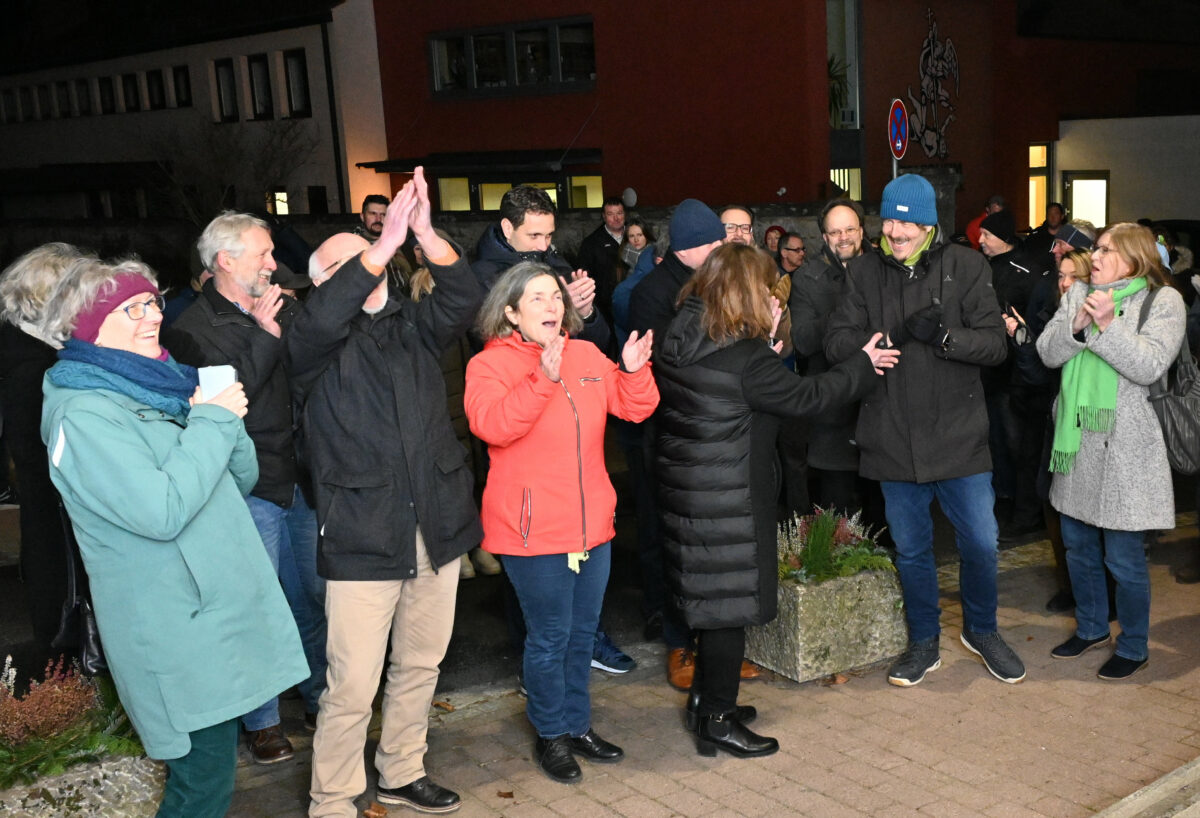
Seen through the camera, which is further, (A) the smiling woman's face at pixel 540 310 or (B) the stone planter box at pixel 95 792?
(A) the smiling woman's face at pixel 540 310

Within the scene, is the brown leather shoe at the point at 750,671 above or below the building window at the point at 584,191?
below

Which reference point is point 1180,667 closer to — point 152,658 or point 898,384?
point 898,384

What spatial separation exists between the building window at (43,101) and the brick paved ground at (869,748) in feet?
128

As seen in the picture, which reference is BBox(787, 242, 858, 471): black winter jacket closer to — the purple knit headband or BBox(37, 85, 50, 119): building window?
the purple knit headband

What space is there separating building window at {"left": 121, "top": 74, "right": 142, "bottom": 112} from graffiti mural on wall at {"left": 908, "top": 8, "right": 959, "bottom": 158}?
22673 millimetres

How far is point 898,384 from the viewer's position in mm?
5738

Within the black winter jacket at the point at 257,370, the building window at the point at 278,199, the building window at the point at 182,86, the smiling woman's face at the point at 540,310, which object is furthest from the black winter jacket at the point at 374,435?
the building window at the point at 182,86

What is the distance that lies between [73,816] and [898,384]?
3.77 m

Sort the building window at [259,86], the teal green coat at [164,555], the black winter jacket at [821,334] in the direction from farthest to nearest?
1. the building window at [259,86]
2. the black winter jacket at [821,334]
3. the teal green coat at [164,555]

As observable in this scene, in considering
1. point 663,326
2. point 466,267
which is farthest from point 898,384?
point 466,267

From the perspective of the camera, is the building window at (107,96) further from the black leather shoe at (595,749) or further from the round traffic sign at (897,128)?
the black leather shoe at (595,749)

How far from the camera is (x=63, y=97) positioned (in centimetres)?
3850

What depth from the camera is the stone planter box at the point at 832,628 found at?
5.79 metres

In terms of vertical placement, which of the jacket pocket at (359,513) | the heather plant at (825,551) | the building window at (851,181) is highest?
the building window at (851,181)
